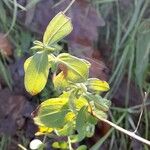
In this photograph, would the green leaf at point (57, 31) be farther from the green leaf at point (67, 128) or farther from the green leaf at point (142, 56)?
the green leaf at point (142, 56)

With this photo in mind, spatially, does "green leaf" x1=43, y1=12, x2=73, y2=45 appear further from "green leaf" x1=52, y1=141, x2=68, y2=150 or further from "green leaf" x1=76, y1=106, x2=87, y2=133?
"green leaf" x1=52, y1=141, x2=68, y2=150

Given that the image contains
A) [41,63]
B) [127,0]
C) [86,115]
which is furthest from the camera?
[127,0]

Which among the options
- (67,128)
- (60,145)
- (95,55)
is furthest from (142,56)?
(67,128)

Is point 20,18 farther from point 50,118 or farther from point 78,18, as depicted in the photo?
point 50,118

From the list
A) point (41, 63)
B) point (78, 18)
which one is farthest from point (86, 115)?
point (78, 18)

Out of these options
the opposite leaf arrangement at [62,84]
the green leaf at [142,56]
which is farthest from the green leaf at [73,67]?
the green leaf at [142,56]

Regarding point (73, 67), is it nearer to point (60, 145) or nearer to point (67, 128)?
point (67, 128)
